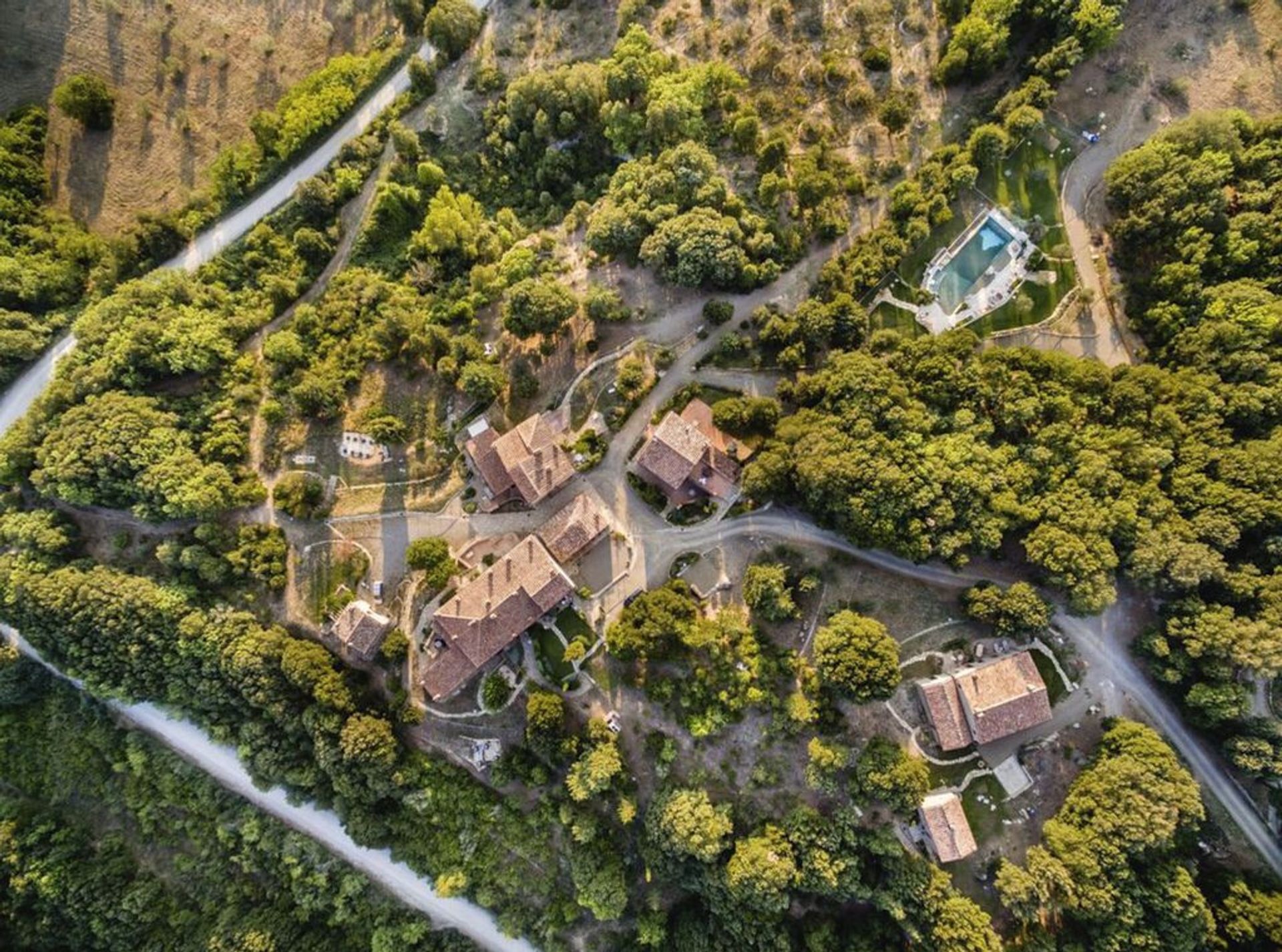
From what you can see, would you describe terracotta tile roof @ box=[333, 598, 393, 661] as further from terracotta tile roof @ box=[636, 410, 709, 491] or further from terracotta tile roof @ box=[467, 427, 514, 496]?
terracotta tile roof @ box=[636, 410, 709, 491]

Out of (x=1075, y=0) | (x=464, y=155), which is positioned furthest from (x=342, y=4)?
(x=1075, y=0)

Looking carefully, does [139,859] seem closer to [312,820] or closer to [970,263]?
[312,820]

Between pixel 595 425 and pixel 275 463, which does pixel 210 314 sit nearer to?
pixel 275 463

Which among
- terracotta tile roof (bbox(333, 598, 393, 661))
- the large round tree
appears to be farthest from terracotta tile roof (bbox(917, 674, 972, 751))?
terracotta tile roof (bbox(333, 598, 393, 661))

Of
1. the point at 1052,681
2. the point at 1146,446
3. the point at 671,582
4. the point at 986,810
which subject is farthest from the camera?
the point at 671,582

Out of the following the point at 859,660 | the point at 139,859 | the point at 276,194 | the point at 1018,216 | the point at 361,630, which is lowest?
the point at 139,859

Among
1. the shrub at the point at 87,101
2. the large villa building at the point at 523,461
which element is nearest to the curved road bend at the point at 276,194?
the shrub at the point at 87,101

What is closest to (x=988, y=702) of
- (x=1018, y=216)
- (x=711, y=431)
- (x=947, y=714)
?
(x=947, y=714)
